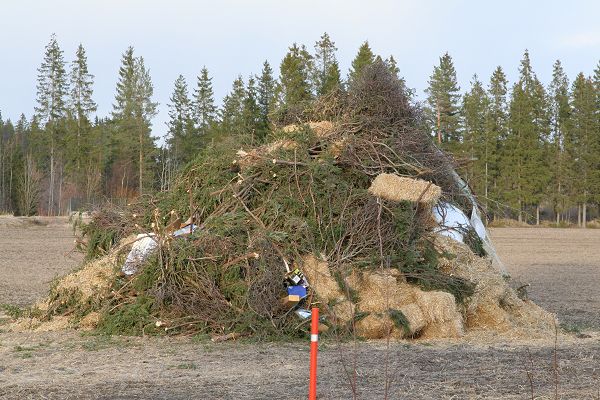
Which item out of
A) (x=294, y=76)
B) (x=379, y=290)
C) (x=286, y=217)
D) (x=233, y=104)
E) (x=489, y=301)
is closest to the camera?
(x=379, y=290)

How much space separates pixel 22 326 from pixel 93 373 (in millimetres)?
→ 4155

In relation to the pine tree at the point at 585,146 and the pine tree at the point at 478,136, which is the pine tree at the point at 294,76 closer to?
the pine tree at the point at 478,136

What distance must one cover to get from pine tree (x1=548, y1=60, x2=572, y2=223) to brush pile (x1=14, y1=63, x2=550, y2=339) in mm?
66001

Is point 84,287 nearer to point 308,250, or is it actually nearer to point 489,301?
point 308,250

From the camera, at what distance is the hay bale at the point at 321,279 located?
1159 centimetres

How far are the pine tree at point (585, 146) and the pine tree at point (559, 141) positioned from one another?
3.56 feet

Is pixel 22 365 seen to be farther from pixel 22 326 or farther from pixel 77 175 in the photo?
pixel 77 175

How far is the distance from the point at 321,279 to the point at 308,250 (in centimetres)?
55

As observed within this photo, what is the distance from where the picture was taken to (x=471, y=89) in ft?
293

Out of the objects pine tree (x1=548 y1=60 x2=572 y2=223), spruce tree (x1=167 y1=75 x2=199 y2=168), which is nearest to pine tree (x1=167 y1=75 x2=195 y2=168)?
spruce tree (x1=167 y1=75 x2=199 y2=168)

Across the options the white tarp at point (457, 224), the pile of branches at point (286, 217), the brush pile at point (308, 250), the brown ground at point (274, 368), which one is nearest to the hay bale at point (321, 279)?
the brush pile at point (308, 250)

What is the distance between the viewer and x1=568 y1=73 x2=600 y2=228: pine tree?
77.3 meters

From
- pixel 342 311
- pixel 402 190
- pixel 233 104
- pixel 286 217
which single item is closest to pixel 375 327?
pixel 342 311

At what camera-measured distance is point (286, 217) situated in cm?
1252
